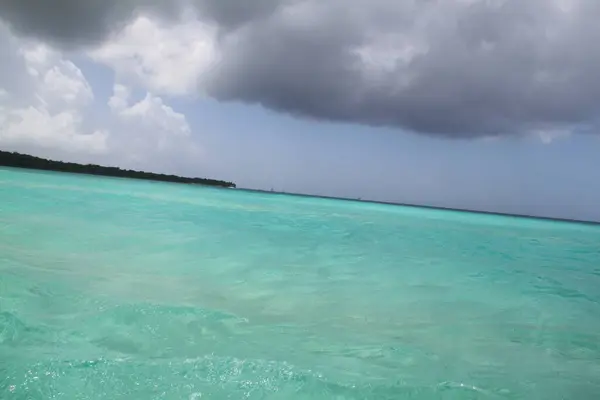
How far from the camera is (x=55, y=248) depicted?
9047 mm

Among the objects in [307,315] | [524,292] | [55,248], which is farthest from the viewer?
[524,292]

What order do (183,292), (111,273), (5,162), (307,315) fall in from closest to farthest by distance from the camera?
(307,315) < (183,292) < (111,273) < (5,162)

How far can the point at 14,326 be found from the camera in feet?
14.5

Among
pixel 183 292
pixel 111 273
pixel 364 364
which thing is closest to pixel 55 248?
pixel 111 273

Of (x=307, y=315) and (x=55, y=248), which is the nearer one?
(x=307, y=315)

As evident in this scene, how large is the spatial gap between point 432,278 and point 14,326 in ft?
28.5

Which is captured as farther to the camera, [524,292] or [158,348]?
[524,292]

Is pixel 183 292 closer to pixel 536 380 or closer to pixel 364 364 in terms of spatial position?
pixel 364 364

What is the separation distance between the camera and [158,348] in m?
4.23

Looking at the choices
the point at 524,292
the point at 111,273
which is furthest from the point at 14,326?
the point at 524,292

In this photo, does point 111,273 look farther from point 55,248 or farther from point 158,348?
point 158,348

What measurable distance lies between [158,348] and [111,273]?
360 cm

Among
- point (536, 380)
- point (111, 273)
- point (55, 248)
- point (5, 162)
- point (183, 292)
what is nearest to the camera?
point (536, 380)

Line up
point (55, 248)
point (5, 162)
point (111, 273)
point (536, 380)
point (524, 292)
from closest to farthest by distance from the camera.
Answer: point (536, 380) < point (111, 273) < point (55, 248) < point (524, 292) < point (5, 162)
